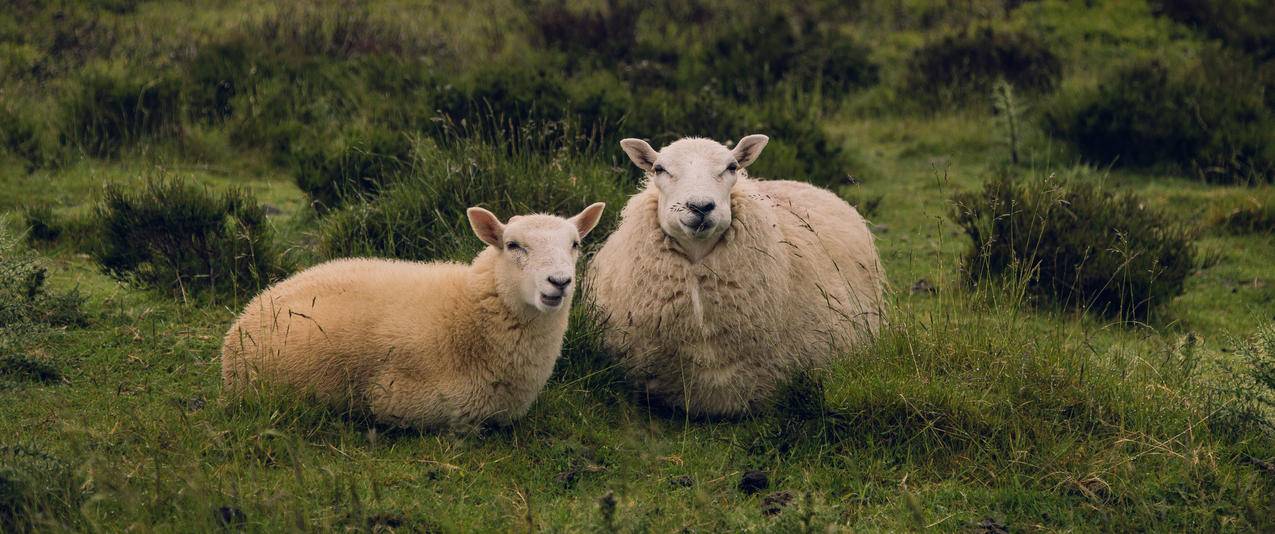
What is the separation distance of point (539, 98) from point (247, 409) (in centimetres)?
498

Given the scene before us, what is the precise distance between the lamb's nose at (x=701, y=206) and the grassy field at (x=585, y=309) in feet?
2.60

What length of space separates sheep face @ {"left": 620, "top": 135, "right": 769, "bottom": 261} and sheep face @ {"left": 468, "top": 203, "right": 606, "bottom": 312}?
20.9 inches

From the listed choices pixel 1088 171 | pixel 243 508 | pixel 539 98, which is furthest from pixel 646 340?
pixel 1088 171

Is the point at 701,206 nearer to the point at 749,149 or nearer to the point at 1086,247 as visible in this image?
the point at 749,149

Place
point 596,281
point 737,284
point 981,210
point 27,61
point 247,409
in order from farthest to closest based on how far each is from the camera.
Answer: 1. point 27,61
2. point 981,210
3. point 596,281
4. point 737,284
5. point 247,409

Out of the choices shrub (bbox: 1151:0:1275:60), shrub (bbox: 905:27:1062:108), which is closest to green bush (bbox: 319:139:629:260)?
shrub (bbox: 905:27:1062:108)

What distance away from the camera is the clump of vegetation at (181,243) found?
6.13 metres

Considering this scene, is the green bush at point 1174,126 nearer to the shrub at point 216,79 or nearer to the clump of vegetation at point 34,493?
the shrub at point 216,79

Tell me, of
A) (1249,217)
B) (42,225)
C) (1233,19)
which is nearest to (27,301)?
(42,225)

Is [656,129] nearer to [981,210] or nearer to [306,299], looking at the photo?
[981,210]

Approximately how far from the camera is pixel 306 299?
15.0 feet

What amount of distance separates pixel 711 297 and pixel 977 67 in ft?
27.1

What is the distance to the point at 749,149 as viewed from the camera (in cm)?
547

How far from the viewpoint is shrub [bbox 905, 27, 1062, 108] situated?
38.8 feet
